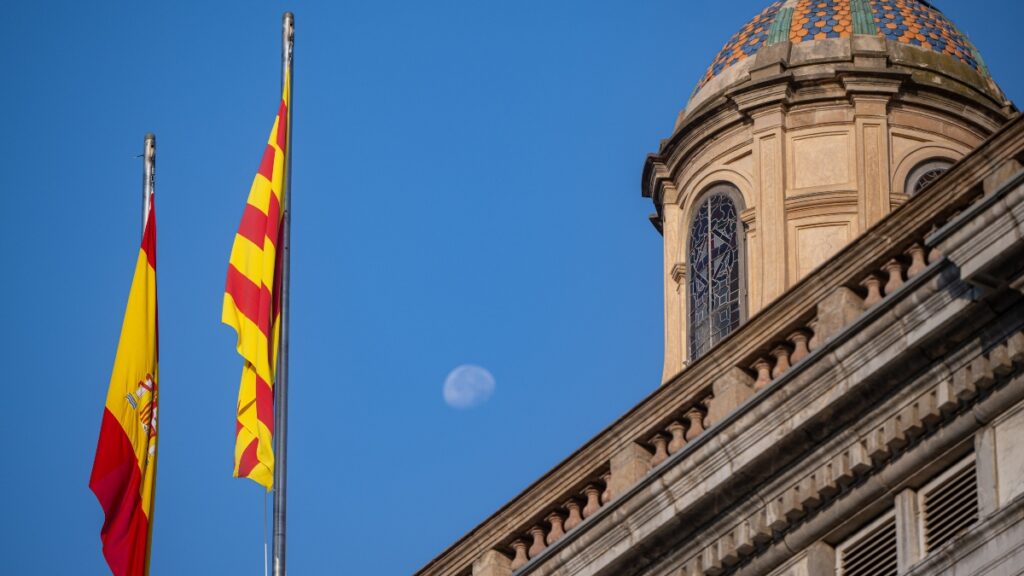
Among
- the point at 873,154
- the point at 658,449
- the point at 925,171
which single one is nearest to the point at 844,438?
the point at 658,449

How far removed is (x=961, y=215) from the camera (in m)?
18.8

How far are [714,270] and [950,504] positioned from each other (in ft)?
36.3

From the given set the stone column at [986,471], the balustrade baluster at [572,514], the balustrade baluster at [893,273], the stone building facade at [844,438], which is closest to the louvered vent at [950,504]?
the stone building facade at [844,438]

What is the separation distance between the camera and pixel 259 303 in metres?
25.8

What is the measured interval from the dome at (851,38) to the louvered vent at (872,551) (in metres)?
11.3

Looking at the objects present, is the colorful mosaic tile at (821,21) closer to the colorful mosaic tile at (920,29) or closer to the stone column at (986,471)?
the colorful mosaic tile at (920,29)

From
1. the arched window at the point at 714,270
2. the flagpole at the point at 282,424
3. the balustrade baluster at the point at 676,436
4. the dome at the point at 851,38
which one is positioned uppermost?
the dome at the point at 851,38

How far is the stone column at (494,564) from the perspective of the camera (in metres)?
22.3

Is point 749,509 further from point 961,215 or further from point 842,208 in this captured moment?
point 842,208

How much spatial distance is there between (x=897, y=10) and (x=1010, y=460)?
44.2 feet

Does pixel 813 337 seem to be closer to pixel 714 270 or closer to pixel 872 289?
pixel 872 289

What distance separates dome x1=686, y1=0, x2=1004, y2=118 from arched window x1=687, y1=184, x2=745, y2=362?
1.37 metres

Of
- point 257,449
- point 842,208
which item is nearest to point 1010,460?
point 257,449

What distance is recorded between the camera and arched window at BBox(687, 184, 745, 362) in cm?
2919
